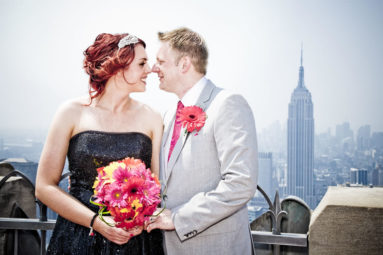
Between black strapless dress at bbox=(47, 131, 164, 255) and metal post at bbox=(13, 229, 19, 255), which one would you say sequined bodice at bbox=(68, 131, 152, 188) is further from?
metal post at bbox=(13, 229, 19, 255)

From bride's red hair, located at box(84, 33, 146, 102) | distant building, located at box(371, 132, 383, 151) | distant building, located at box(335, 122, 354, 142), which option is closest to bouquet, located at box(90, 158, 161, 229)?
bride's red hair, located at box(84, 33, 146, 102)

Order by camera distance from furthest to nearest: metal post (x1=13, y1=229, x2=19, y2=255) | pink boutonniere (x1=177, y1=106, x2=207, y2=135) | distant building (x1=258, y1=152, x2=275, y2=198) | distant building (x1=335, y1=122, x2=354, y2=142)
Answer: distant building (x1=335, y1=122, x2=354, y2=142) < distant building (x1=258, y1=152, x2=275, y2=198) < metal post (x1=13, y1=229, x2=19, y2=255) < pink boutonniere (x1=177, y1=106, x2=207, y2=135)

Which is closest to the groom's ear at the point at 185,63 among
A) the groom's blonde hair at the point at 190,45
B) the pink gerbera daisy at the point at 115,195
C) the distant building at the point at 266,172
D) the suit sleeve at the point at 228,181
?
the groom's blonde hair at the point at 190,45

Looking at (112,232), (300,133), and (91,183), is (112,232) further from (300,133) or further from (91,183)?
(300,133)

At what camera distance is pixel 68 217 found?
2336 millimetres

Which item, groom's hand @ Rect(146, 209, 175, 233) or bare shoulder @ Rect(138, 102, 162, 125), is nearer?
groom's hand @ Rect(146, 209, 175, 233)

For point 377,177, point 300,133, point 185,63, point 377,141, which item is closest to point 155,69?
point 185,63

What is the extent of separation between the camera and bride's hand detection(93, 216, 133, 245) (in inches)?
83.4

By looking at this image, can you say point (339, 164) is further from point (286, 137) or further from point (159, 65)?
point (159, 65)

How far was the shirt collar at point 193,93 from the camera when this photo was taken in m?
2.54

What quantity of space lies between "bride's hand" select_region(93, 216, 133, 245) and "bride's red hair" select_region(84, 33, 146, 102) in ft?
3.57

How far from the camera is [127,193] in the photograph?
6.01 ft

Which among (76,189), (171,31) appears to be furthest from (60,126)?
(171,31)

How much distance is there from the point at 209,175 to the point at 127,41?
135cm
